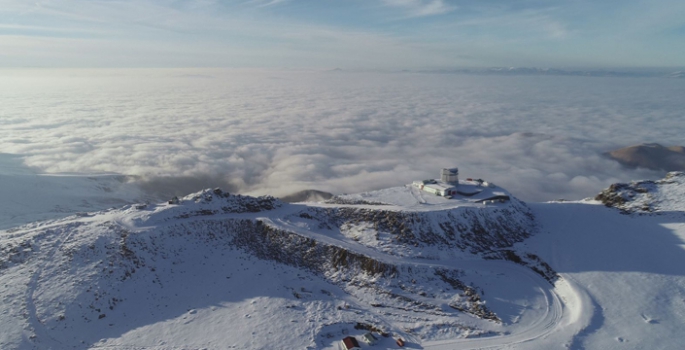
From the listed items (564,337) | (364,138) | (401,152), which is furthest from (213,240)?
(364,138)

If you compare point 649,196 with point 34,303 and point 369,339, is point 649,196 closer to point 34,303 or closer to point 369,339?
point 369,339

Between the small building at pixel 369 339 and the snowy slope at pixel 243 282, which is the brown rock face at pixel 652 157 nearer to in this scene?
the snowy slope at pixel 243 282

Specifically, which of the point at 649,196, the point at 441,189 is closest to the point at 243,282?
the point at 441,189

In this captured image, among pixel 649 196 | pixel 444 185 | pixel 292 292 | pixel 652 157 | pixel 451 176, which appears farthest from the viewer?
pixel 652 157

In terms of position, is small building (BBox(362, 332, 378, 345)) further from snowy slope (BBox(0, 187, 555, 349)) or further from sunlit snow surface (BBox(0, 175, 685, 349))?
snowy slope (BBox(0, 187, 555, 349))

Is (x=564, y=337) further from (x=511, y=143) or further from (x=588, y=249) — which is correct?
(x=511, y=143)

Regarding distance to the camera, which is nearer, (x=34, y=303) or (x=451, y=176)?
(x=34, y=303)
